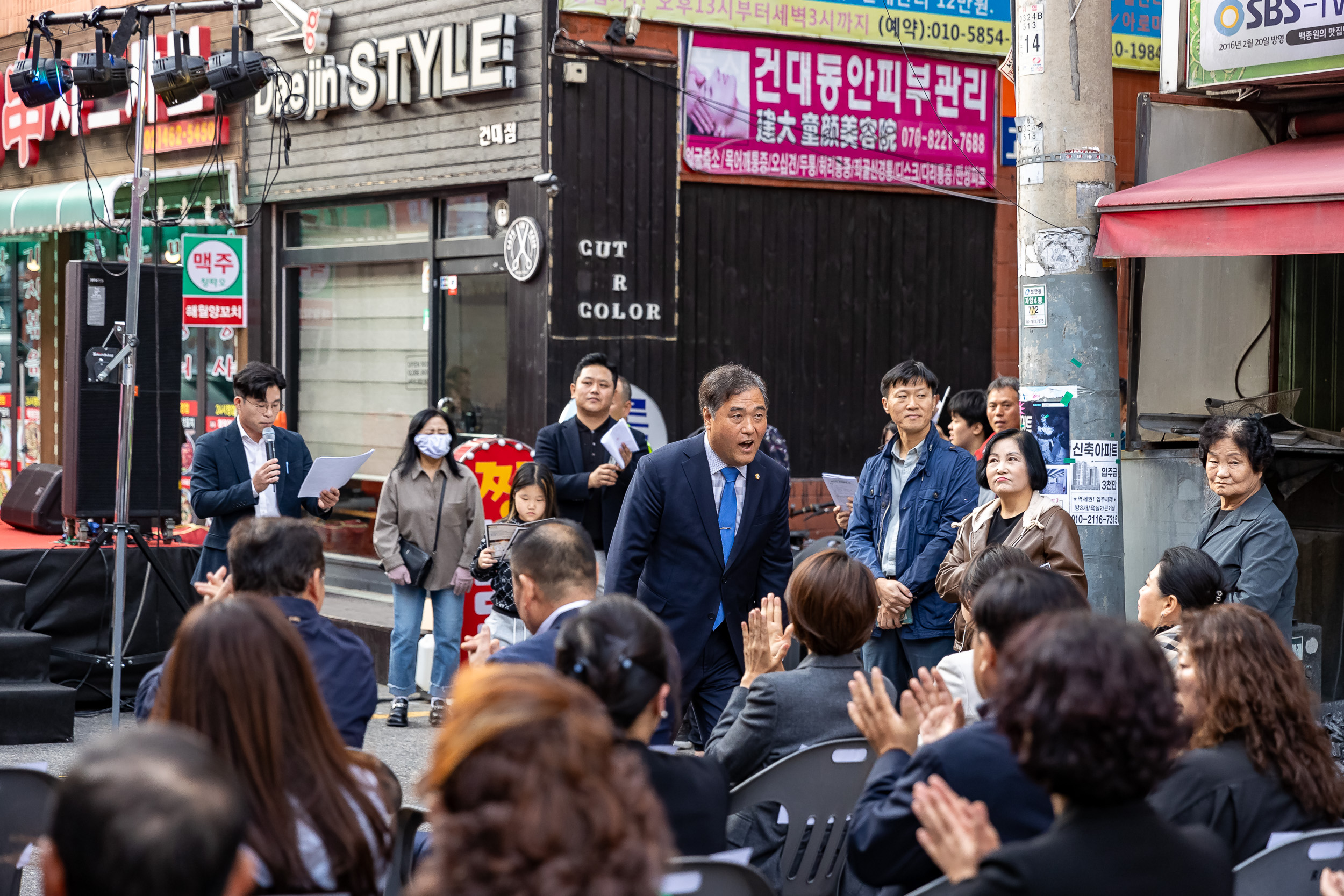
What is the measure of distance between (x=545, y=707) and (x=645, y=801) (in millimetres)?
192

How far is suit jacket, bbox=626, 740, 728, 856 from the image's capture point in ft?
10.1

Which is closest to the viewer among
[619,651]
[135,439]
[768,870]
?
[619,651]

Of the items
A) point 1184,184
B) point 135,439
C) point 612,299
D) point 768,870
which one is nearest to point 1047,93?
point 1184,184

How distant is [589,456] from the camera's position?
→ 7.91 meters

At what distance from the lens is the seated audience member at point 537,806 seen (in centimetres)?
188

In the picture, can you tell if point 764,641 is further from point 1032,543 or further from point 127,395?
point 127,395

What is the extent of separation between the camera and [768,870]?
12.4 feet

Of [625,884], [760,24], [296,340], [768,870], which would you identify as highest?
[760,24]

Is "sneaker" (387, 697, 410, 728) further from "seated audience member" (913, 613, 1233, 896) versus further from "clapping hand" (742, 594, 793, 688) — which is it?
"seated audience member" (913, 613, 1233, 896)

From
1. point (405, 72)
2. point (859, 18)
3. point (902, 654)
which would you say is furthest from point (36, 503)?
point (902, 654)

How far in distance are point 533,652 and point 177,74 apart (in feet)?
21.0

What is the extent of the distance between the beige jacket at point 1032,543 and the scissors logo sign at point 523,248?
4.91 meters

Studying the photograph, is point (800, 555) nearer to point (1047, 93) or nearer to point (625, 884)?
point (1047, 93)

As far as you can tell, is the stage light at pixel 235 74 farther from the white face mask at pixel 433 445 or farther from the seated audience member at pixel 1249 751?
the seated audience member at pixel 1249 751
